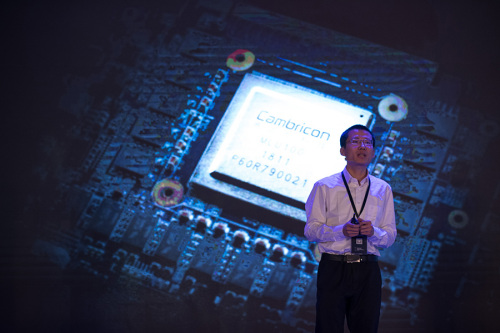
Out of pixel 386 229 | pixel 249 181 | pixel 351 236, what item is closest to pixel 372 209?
pixel 386 229

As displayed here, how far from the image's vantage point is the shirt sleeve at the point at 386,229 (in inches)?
47.4

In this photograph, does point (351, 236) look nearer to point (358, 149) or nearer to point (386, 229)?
point (386, 229)

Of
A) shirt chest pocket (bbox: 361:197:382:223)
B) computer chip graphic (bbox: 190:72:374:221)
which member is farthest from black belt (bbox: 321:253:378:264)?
computer chip graphic (bbox: 190:72:374:221)

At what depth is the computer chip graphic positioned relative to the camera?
1982mm

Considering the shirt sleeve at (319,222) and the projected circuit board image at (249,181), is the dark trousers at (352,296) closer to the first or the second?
the shirt sleeve at (319,222)

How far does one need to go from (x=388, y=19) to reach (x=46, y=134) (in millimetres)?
2040

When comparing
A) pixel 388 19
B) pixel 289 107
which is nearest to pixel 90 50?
pixel 289 107

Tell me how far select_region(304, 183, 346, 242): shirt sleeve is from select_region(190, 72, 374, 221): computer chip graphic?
2.17ft

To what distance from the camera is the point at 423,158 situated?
2039mm

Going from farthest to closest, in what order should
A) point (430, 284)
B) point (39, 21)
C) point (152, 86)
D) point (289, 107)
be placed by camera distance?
point (39, 21), point (152, 86), point (289, 107), point (430, 284)

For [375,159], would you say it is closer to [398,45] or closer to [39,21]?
[398,45]

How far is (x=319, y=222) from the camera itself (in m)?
1.27

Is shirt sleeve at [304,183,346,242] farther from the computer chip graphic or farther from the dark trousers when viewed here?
the computer chip graphic

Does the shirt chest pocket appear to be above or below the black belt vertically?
above
